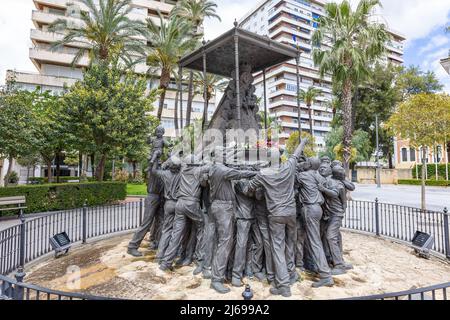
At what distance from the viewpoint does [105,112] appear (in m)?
15.9

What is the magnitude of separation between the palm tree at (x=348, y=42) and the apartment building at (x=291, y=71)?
136ft

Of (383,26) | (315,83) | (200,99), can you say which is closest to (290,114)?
(315,83)

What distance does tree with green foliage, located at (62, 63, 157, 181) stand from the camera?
1569 cm

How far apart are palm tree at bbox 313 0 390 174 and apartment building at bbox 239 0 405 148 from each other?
41.4 metres

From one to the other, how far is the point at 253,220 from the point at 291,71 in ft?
198

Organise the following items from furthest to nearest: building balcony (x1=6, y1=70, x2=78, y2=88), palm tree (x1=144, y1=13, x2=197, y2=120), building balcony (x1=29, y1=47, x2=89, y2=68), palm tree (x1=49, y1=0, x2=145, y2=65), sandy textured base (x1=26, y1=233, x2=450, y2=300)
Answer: building balcony (x1=29, y1=47, x2=89, y2=68) < building balcony (x1=6, y1=70, x2=78, y2=88) < palm tree (x1=144, y1=13, x2=197, y2=120) < palm tree (x1=49, y1=0, x2=145, y2=65) < sandy textured base (x1=26, y1=233, x2=450, y2=300)

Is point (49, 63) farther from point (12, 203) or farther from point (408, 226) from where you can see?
point (408, 226)

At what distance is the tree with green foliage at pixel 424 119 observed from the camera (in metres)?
12.0

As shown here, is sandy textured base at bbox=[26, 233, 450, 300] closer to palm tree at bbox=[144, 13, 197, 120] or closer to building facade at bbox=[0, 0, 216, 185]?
palm tree at bbox=[144, 13, 197, 120]

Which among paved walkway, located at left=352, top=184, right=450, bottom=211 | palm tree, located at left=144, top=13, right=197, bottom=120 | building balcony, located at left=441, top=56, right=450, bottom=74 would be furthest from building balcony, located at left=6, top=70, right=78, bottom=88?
building balcony, located at left=441, top=56, right=450, bottom=74

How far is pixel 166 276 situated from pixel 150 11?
47.8 m

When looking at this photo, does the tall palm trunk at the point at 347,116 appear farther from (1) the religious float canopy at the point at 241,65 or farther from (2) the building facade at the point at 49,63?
(2) the building facade at the point at 49,63
